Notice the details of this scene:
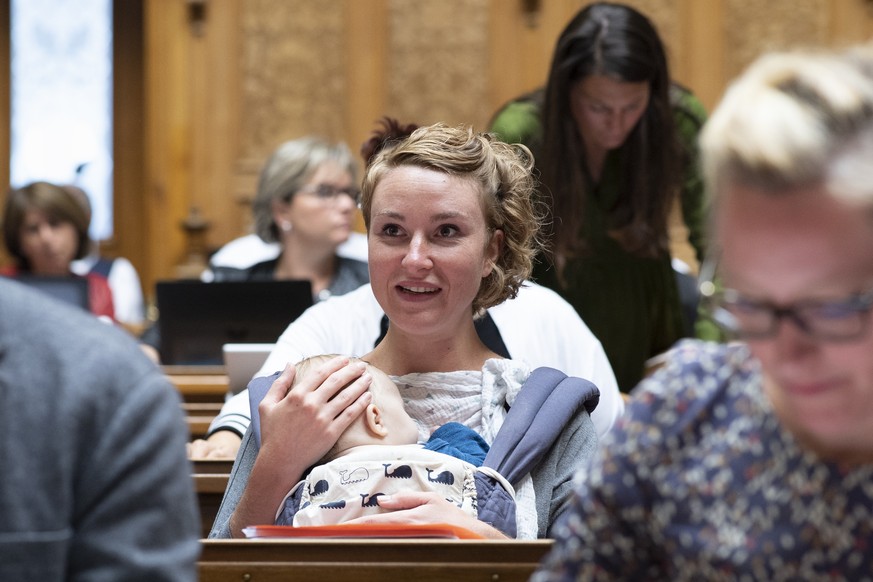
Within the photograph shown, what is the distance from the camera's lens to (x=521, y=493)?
220 cm

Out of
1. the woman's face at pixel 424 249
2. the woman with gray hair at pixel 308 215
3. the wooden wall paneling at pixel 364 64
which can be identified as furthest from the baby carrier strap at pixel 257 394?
the wooden wall paneling at pixel 364 64

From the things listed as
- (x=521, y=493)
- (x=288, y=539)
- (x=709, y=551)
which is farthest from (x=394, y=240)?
(x=709, y=551)

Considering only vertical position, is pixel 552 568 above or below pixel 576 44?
below

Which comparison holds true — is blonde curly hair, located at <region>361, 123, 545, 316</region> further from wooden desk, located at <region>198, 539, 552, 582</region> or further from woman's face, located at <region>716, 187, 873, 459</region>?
woman's face, located at <region>716, 187, 873, 459</region>

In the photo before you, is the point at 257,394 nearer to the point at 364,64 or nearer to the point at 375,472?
the point at 375,472

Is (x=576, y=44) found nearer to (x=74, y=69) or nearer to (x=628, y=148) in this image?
(x=628, y=148)

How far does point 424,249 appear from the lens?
2.40m

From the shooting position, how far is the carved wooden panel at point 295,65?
6.55m

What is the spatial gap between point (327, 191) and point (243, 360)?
1743mm

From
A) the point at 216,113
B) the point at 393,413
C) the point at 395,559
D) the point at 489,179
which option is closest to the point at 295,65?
the point at 216,113

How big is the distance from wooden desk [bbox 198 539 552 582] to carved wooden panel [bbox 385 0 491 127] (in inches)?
187

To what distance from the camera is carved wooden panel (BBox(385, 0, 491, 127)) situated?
6.45 m

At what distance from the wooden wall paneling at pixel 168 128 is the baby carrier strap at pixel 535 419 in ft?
15.5

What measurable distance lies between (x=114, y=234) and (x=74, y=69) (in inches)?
43.7
